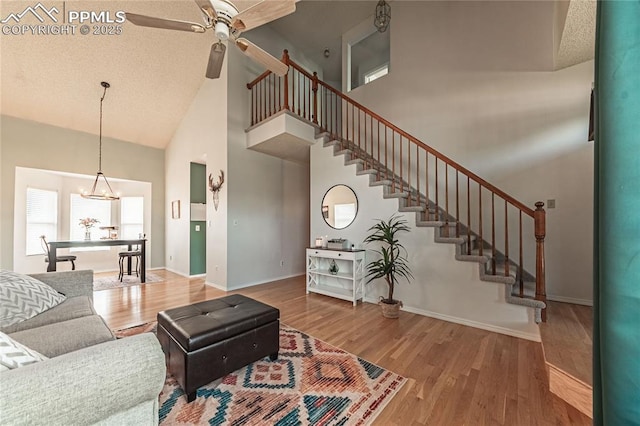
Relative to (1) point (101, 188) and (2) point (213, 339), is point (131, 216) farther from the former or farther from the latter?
(2) point (213, 339)

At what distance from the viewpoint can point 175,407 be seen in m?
1.59

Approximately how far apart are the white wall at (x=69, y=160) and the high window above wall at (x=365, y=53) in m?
5.29

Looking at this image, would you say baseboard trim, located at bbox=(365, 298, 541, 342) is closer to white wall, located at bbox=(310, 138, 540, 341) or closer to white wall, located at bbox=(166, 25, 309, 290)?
white wall, located at bbox=(310, 138, 540, 341)

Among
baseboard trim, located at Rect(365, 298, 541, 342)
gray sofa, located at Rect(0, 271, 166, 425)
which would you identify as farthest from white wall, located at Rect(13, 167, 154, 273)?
baseboard trim, located at Rect(365, 298, 541, 342)

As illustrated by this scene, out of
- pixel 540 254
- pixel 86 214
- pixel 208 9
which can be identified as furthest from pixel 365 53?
pixel 86 214

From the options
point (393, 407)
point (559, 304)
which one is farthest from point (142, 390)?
point (559, 304)

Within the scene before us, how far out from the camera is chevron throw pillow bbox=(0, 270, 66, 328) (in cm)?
167

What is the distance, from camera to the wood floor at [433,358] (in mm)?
1563

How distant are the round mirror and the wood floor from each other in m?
1.24

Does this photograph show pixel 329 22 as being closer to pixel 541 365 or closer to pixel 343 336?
pixel 343 336

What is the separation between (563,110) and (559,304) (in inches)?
96.4

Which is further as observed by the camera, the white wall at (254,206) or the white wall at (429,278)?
the white wall at (254,206)

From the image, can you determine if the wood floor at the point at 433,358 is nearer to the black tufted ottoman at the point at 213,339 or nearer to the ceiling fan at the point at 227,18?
the black tufted ottoman at the point at 213,339

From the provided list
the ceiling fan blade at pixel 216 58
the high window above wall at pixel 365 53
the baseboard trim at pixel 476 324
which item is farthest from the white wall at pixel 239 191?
the baseboard trim at pixel 476 324
